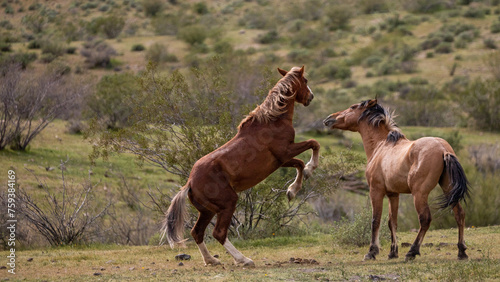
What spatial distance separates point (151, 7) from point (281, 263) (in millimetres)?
70663

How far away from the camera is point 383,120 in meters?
9.59

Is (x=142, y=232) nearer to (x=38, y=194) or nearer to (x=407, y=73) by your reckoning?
(x=38, y=194)

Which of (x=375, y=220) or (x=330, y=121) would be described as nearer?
(x=375, y=220)

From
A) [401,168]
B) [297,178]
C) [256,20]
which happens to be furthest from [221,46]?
[401,168]

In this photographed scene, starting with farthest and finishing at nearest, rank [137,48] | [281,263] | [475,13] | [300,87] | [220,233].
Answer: [475,13]
[137,48]
[300,87]
[281,263]
[220,233]

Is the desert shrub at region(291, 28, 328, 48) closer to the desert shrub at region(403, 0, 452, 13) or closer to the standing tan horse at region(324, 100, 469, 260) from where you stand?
the desert shrub at region(403, 0, 452, 13)

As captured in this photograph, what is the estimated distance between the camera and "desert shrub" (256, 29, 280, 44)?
62.3m

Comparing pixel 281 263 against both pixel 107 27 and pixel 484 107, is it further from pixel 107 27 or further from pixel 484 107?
pixel 107 27

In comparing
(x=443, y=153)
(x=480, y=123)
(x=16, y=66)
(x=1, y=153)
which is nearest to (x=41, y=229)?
(x=1, y=153)

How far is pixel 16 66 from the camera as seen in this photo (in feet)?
80.8

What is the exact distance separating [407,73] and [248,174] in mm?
44206

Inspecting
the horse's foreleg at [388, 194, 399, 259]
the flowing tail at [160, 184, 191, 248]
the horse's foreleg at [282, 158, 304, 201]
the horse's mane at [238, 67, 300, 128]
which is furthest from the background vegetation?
the flowing tail at [160, 184, 191, 248]

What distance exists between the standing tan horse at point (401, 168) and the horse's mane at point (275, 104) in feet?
4.62

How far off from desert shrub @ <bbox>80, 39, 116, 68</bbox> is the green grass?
3442 centimetres
